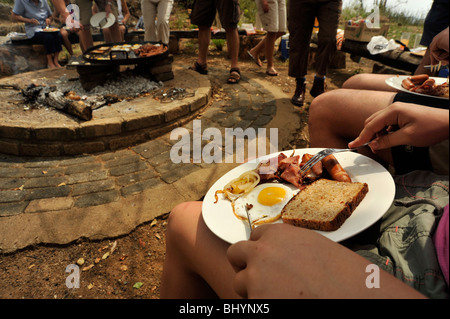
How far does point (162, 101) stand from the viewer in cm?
444

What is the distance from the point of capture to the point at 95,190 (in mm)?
3020

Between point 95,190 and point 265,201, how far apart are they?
7.34 ft

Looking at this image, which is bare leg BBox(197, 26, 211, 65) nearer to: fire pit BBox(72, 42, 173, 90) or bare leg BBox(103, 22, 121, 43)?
fire pit BBox(72, 42, 173, 90)

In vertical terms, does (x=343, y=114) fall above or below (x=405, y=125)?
below

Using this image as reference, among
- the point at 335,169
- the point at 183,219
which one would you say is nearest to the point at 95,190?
the point at 183,219

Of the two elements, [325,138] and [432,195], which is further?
[325,138]

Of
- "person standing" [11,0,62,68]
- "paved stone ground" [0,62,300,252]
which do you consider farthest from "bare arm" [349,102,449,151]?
"person standing" [11,0,62,68]

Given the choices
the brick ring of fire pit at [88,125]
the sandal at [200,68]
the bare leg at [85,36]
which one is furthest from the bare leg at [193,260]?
the bare leg at [85,36]

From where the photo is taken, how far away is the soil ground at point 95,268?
2117 mm

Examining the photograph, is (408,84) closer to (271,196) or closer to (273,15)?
(271,196)

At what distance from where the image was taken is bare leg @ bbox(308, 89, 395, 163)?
1807 mm

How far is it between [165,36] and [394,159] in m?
6.38
